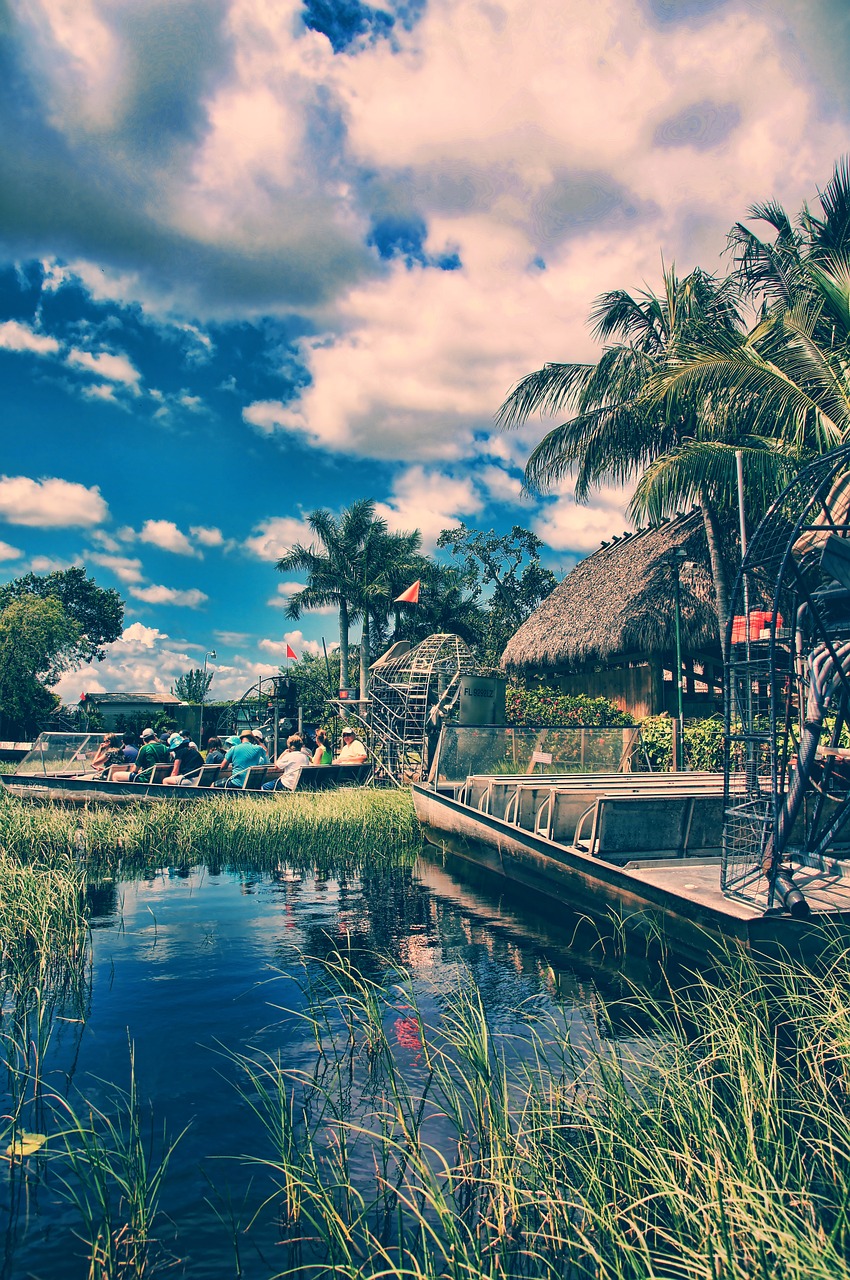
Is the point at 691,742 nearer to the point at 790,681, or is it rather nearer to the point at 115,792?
the point at 790,681

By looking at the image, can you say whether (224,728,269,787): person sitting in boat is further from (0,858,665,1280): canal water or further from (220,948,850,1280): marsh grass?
(220,948,850,1280): marsh grass

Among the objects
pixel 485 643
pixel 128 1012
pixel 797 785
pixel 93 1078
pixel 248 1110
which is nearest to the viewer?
pixel 248 1110

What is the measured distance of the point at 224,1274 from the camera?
3197mm

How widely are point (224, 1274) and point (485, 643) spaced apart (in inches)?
1398

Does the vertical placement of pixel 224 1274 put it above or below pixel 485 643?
below

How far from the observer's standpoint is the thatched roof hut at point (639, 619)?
19125mm

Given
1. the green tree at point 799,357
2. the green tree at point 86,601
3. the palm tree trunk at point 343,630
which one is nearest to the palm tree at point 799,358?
the green tree at point 799,357

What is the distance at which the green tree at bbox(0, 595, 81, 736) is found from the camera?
120ft

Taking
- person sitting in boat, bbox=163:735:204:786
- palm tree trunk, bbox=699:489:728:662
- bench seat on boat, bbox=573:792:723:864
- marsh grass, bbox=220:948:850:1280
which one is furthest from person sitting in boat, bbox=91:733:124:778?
marsh grass, bbox=220:948:850:1280

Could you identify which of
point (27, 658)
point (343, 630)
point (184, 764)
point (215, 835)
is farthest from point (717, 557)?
point (27, 658)

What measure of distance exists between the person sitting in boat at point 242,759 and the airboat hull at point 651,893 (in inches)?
198

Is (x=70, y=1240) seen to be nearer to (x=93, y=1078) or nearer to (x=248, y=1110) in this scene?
(x=248, y=1110)

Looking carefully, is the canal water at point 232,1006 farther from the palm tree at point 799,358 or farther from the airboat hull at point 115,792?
the palm tree at point 799,358

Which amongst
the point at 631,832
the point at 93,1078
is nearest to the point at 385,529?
the point at 631,832
